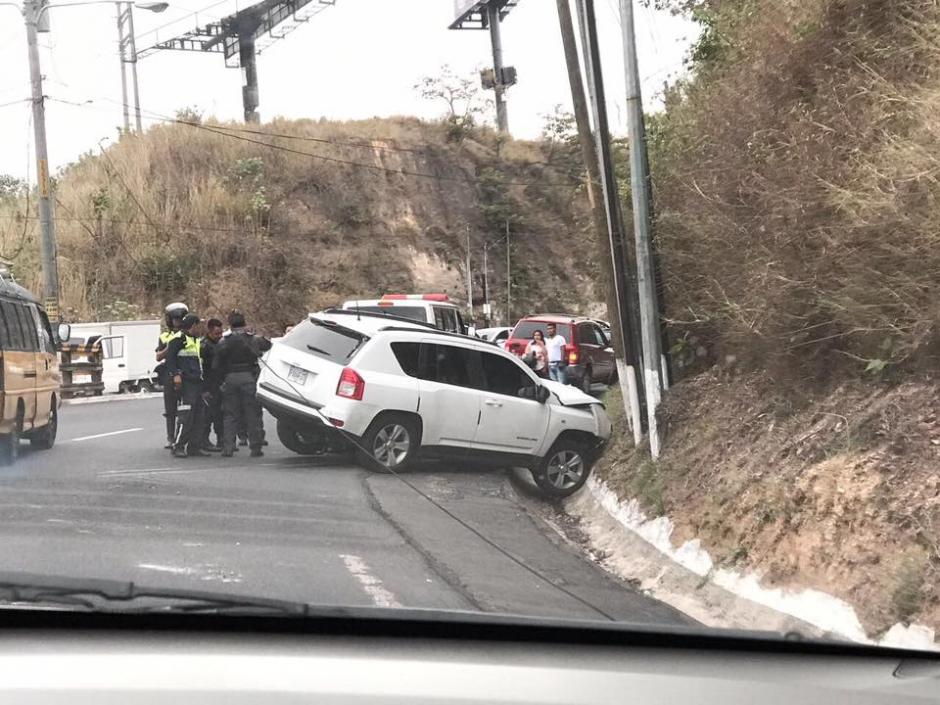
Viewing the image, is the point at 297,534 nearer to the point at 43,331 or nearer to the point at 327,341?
the point at 327,341

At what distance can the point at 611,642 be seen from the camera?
258cm

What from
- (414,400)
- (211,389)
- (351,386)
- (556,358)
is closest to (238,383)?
(211,389)

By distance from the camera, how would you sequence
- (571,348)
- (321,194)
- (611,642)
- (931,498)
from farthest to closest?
1. (321,194)
2. (571,348)
3. (931,498)
4. (611,642)

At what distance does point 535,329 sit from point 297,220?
31933mm

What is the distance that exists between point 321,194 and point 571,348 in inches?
1399

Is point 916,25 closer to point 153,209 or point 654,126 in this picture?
point 654,126

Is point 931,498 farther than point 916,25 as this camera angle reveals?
No

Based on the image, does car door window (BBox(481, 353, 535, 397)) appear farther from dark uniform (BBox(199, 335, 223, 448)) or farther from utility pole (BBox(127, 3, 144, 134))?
utility pole (BBox(127, 3, 144, 134))

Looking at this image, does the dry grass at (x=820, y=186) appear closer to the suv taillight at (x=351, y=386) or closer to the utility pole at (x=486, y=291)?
the suv taillight at (x=351, y=386)

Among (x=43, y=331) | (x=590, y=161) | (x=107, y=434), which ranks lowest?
(x=107, y=434)

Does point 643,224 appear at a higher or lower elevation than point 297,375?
higher

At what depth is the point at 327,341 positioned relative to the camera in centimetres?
1338

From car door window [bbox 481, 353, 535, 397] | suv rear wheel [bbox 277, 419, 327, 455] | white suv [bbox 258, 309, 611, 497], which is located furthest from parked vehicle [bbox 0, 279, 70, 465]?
car door window [bbox 481, 353, 535, 397]

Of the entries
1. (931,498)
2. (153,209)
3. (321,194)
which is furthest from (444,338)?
(321,194)
